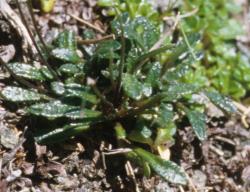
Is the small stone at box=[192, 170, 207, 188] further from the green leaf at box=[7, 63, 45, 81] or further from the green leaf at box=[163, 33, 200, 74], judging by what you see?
the green leaf at box=[7, 63, 45, 81]

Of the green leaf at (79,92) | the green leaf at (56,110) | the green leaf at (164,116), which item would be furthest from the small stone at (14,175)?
the green leaf at (164,116)

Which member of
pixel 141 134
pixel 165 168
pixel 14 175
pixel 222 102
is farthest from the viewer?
pixel 222 102

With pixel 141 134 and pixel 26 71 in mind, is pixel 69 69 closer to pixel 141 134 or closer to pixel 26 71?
pixel 26 71

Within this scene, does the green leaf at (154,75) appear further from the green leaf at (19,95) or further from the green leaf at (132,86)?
the green leaf at (19,95)

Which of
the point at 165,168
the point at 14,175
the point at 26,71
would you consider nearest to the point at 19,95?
the point at 26,71

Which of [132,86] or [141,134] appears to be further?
[141,134]

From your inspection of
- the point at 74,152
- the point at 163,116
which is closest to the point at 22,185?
the point at 74,152

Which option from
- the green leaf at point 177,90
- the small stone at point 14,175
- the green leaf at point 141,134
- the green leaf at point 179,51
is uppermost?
the green leaf at point 179,51
